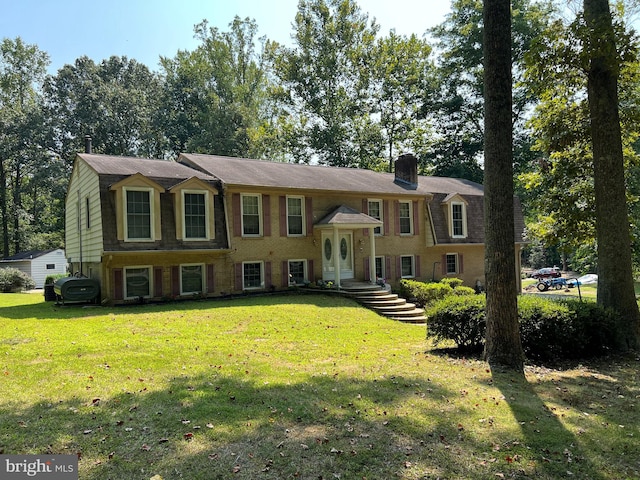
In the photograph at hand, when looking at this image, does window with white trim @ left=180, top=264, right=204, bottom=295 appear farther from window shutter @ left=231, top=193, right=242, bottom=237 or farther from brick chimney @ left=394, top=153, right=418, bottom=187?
brick chimney @ left=394, top=153, right=418, bottom=187

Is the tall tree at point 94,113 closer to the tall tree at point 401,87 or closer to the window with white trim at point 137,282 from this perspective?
the tall tree at point 401,87

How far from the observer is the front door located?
2038 cm

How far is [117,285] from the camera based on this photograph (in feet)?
52.9

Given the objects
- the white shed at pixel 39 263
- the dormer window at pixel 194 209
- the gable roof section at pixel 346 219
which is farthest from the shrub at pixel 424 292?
the white shed at pixel 39 263

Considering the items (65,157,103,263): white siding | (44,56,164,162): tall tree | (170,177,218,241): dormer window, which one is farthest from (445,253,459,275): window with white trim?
(44,56,164,162): tall tree

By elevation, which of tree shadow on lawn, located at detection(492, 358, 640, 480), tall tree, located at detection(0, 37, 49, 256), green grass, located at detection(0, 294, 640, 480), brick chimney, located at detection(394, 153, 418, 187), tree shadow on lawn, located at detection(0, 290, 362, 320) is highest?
tall tree, located at detection(0, 37, 49, 256)

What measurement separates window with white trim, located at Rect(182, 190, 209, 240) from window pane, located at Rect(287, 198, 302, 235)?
390cm

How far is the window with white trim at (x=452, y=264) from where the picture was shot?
79.5ft

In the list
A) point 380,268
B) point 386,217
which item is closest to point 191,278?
point 380,268

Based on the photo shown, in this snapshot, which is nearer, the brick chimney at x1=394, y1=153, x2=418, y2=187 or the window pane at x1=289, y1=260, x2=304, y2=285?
the window pane at x1=289, y1=260, x2=304, y2=285

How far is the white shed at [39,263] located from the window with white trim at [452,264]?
88.7ft

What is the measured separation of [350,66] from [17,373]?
37591 mm

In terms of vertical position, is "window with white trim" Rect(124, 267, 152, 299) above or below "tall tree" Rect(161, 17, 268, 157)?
below

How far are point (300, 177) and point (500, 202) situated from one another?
14.4m
